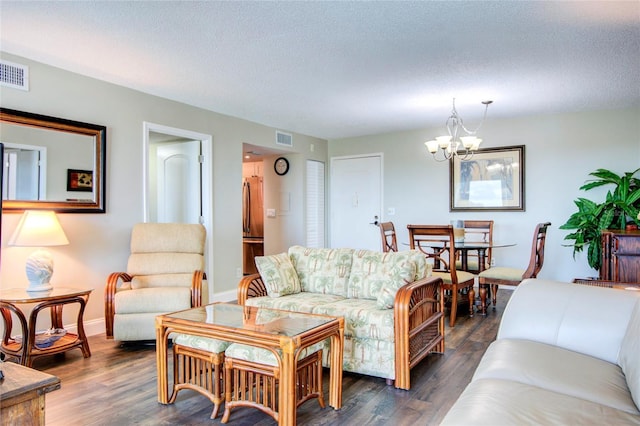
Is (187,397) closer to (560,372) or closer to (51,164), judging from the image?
(560,372)

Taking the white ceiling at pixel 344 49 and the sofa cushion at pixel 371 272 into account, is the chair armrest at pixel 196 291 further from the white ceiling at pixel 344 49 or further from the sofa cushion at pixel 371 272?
the white ceiling at pixel 344 49

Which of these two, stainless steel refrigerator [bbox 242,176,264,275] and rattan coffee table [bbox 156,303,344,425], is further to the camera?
stainless steel refrigerator [bbox 242,176,264,275]

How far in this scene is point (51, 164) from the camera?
3.64 m

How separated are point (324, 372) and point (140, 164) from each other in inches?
111

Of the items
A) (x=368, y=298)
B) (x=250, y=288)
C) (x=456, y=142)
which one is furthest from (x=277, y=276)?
(x=456, y=142)

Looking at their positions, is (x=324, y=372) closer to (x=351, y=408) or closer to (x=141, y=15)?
(x=351, y=408)

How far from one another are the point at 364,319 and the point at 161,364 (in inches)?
48.7

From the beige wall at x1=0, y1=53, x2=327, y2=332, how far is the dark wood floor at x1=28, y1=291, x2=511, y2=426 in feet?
2.71

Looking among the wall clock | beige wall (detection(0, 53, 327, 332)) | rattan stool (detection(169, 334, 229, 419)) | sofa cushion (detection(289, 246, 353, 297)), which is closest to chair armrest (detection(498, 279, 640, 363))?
sofa cushion (detection(289, 246, 353, 297))

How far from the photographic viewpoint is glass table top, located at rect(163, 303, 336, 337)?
215cm

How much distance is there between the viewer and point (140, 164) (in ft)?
14.2

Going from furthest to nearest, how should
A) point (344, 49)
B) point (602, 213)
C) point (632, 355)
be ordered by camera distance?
point (602, 213) → point (344, 49) → point (632, 355)

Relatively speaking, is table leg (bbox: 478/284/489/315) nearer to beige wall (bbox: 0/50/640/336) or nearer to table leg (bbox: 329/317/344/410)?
beige wall (bbox: 0/50/640/336)

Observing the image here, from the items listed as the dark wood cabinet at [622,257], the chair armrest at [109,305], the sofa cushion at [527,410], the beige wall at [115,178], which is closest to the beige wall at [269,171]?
the beige wall at [115,178]
